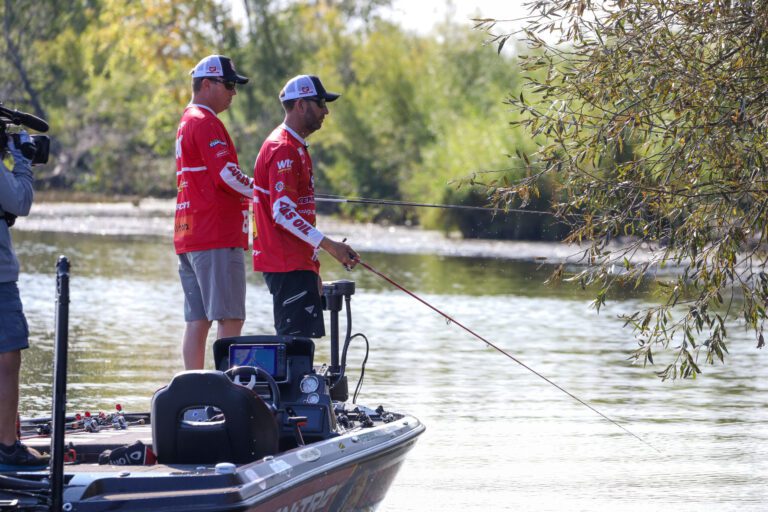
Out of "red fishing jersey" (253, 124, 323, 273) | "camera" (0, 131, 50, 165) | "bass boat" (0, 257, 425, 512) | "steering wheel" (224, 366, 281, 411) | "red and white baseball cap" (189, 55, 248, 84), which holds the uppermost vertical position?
"red and white baseball cap" (189, 55, 248, 84)

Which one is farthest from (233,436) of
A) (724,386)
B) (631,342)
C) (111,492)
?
(631,342)

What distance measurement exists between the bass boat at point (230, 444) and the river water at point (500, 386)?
29.5 inches

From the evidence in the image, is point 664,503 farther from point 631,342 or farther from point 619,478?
point 631,342

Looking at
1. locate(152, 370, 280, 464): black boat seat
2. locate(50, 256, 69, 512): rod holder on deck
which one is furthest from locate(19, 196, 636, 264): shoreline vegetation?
locate(50, 256, 69, 512): rod holder on deck

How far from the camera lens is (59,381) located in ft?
16.9

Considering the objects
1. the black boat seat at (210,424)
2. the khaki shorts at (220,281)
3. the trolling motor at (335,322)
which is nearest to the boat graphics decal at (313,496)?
the black boat seat at (210,424)

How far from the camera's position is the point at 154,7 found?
51562 millimetres

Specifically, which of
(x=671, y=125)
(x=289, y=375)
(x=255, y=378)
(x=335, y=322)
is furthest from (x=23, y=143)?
(x=671, y=125)

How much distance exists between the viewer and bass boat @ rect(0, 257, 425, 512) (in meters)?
5.30

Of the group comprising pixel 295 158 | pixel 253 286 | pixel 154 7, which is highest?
pixel 154 7

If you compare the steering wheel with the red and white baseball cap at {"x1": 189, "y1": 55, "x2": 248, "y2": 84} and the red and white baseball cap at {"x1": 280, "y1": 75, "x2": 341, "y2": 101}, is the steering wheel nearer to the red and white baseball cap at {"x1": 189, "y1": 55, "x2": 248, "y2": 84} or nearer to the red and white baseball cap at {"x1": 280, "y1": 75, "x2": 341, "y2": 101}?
the red and white baseball cap at {"x1": 280, "y1": 75, "x2": 341, "y2": 101}

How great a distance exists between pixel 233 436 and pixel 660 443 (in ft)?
13.3

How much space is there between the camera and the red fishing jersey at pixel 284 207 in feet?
25.3

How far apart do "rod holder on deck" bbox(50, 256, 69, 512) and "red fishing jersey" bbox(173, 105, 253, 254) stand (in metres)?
2.82
